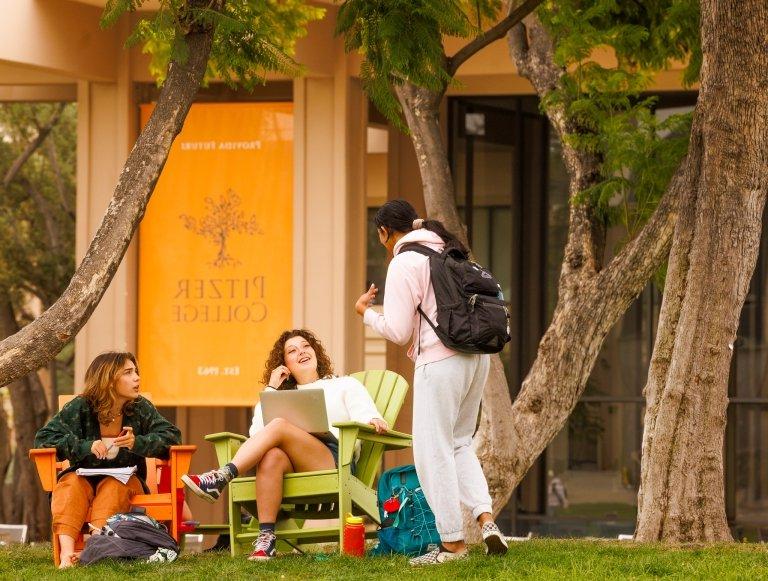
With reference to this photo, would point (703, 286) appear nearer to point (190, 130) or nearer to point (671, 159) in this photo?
point (671, 159)

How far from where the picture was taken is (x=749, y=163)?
720 centimetres

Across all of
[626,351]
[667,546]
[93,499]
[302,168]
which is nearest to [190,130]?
[302,168]

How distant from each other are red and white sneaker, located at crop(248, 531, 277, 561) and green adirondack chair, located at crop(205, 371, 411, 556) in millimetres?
185

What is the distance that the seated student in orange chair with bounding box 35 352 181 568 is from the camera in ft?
22.3

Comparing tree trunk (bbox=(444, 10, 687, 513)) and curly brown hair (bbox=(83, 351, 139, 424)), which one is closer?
curly brown hair (bbox=(83, 351, 139, 424))

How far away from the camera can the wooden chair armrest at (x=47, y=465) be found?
6836mm

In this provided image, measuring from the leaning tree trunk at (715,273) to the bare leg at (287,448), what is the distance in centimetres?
178

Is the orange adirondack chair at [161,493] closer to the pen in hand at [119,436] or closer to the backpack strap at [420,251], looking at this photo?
the pen in hand at [119,436]

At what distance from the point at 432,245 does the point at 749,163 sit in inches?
79.7

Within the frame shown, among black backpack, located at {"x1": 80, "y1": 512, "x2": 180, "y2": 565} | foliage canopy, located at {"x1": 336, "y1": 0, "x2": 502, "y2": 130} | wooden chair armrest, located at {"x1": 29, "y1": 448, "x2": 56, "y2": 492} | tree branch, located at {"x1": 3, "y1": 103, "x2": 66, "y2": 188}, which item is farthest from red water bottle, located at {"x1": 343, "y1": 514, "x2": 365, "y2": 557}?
tree branch, located at {"x1": 3, "y1": 103, "x2": 66, "y2": 188}

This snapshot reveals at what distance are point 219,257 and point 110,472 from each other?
564cm

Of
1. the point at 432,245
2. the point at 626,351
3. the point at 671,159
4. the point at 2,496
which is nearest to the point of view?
the point at 432,245

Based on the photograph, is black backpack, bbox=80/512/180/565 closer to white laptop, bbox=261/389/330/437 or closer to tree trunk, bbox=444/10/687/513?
white laptop, bbox=261/389/330/437

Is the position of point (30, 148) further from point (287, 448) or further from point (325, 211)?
point (287, 448)
